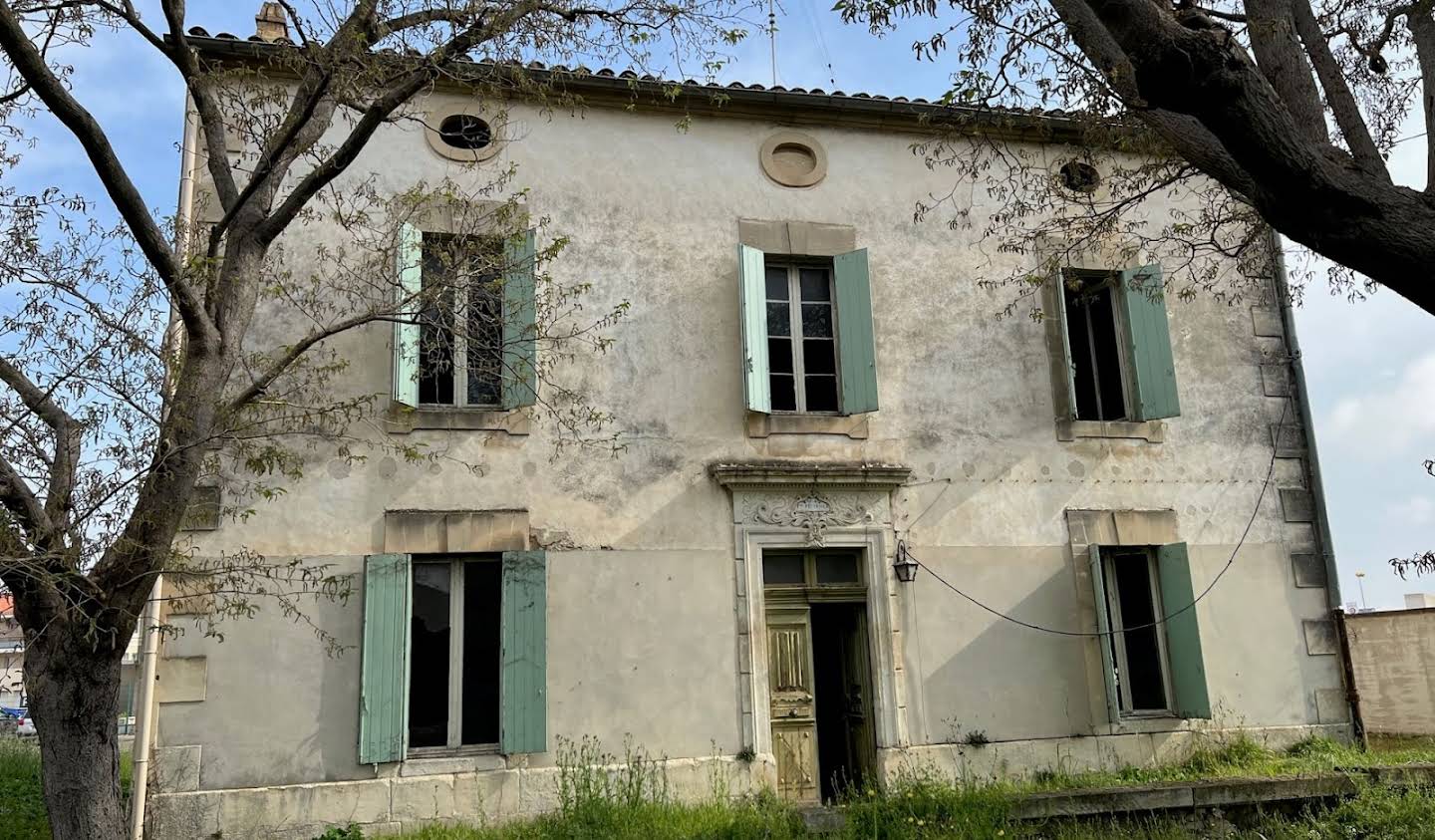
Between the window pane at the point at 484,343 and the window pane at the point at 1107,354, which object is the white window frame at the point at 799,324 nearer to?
the window pane at the point at 484,343

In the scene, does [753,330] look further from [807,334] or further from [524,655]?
[524,655]

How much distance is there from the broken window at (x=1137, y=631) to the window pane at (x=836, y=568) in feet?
7.58

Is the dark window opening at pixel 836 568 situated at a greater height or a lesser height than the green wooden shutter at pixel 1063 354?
lesser

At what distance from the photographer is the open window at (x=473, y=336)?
792 cm

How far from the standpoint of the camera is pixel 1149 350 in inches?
394

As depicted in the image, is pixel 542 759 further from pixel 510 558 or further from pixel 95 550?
pixel 95 550

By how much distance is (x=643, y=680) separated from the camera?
28.0 ft

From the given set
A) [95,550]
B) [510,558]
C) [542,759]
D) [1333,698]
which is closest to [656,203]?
[510,558]

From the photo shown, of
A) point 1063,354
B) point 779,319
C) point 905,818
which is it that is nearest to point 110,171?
point 779,319

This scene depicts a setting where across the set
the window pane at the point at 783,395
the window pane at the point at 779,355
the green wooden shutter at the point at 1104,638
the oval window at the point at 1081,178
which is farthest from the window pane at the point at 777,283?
the green wooden shutter at the point at 1104,638

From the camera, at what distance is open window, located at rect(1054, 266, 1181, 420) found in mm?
9930

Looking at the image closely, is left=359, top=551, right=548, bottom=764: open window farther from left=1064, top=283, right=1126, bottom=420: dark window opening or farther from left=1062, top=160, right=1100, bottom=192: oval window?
left=1062, top=160, right=1100, bottom=192: oval window

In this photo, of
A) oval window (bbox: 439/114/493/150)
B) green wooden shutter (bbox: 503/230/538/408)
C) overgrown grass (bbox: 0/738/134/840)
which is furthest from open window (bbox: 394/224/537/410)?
overgrown grass (bbox: 0/738/134/840)

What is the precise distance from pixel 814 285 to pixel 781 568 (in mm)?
2609
